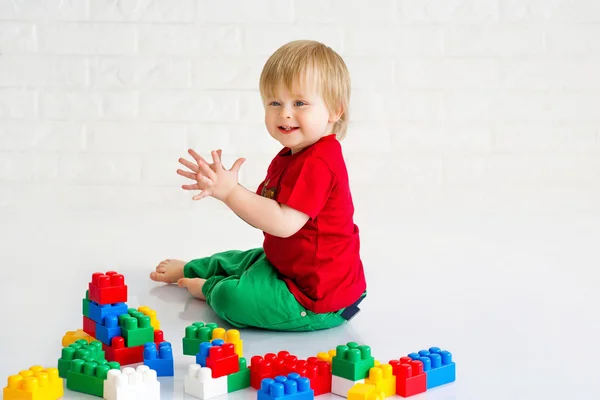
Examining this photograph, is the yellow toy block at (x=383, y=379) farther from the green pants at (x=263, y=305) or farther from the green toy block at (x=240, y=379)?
the green pants at (x=263, y=305)

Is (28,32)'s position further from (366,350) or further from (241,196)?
(366,350)

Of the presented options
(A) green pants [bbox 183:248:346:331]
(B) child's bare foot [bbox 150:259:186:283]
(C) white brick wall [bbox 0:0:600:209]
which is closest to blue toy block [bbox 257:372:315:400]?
(A) green pants [bbox 183:248:346:331]

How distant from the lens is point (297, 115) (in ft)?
5.34

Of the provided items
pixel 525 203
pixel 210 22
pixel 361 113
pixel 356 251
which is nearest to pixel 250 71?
pixel 210 22

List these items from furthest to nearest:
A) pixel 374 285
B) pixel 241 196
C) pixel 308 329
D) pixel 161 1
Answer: pixel 161 1
pixel 374 285
pixel 308 329
pixel 241 196

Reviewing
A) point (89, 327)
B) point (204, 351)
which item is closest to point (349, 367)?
point (204, 351)

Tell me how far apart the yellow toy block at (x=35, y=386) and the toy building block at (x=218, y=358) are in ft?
0.71

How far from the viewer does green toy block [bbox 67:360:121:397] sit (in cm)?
131

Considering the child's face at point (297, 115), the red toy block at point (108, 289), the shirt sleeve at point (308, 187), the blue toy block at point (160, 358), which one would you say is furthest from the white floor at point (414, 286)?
the child's face at point (297, 115)

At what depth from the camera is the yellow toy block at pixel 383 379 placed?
4.33ft

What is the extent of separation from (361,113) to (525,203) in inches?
24.3

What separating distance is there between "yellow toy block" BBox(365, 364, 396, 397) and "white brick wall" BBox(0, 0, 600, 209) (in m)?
1.57

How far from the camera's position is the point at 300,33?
2830mm

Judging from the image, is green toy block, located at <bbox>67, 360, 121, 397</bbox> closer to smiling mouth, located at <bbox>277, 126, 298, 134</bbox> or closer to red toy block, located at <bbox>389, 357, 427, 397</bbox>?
red toy block, located at <bbox>389, 357, 427, 397</bbox>
